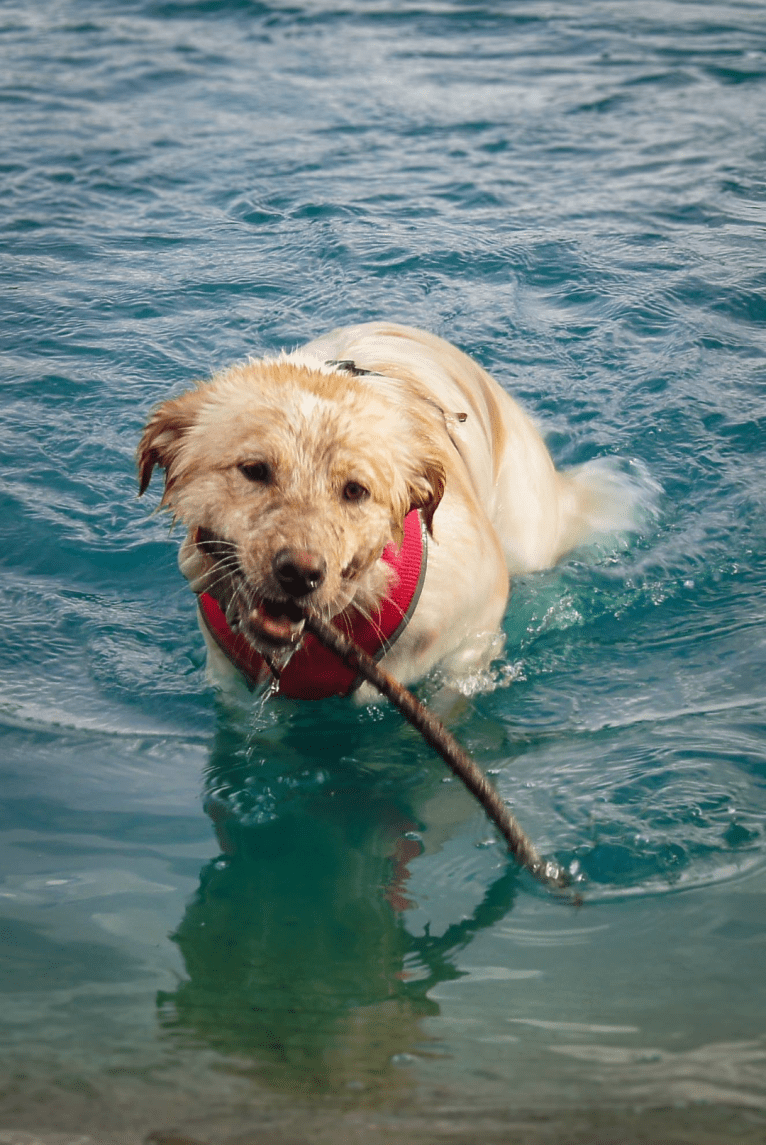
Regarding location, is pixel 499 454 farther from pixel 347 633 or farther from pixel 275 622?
pixel 275 622

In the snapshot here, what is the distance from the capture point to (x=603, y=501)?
5.82 m

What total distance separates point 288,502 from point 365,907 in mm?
1134

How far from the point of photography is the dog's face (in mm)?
3197

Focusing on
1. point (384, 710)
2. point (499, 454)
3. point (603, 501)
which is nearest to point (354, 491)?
point (384, 710)

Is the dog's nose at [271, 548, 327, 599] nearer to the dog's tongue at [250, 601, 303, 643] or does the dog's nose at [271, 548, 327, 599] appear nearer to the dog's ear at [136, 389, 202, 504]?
the dog's tongue at [250, 601, 303, 643]

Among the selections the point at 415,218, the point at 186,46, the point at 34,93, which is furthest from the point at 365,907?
the point at 186,46

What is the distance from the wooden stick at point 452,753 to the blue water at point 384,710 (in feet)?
0.32

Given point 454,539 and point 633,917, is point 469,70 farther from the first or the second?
point 633,917

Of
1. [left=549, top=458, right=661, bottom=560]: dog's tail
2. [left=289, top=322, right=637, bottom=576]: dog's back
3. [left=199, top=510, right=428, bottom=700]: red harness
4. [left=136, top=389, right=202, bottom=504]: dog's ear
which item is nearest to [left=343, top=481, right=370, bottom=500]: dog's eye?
[left=199, top=510, right=428, bottom=700]: red harness

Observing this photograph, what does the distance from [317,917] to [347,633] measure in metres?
0.98

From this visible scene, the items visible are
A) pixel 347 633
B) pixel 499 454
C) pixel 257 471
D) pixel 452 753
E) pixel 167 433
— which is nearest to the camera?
pixel 452 753

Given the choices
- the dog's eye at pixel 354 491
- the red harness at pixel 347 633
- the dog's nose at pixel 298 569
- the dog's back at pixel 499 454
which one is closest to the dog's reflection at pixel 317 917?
the red harness at pixel 347 633

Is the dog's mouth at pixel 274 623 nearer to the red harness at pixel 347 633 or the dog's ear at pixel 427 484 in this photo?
the red harness at pixel 347 633

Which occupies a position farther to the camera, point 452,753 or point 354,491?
point 354,491
